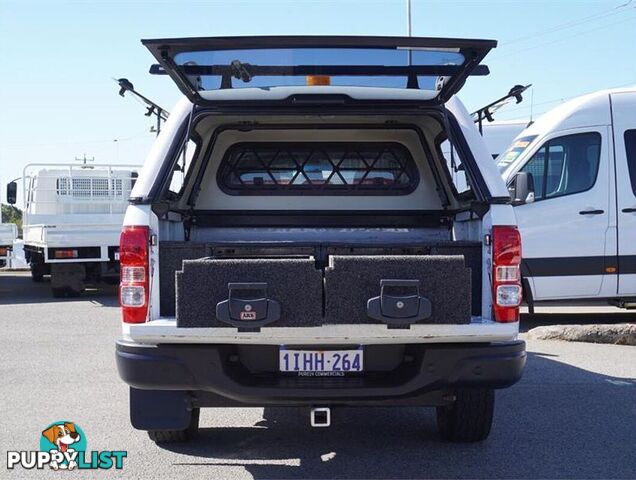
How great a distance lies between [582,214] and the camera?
9.09 metres

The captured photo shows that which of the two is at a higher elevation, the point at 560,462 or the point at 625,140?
the point at 625,140

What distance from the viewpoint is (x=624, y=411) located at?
18.5 ft

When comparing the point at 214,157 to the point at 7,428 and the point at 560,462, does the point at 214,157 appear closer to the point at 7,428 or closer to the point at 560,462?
the point at 7,428

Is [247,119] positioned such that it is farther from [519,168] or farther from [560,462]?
[519,168]

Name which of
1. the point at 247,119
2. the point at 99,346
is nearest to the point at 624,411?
the point at 247,119

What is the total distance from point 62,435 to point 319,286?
2.45 metres

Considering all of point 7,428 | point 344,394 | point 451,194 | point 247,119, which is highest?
point 247,119

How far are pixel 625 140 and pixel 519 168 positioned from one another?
1333mm

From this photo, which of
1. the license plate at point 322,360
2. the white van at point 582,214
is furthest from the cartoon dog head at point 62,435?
the white van at point 582,214

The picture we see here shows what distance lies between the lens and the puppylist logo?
4.49 meters

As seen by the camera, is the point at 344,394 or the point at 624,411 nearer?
the point at 344,394

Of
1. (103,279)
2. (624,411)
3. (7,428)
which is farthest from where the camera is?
(103,279)

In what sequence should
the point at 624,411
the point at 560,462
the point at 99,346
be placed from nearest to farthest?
the point at 560,462 < the point at 624,411 < the point at 99,346

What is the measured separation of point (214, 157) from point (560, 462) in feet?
10.7
